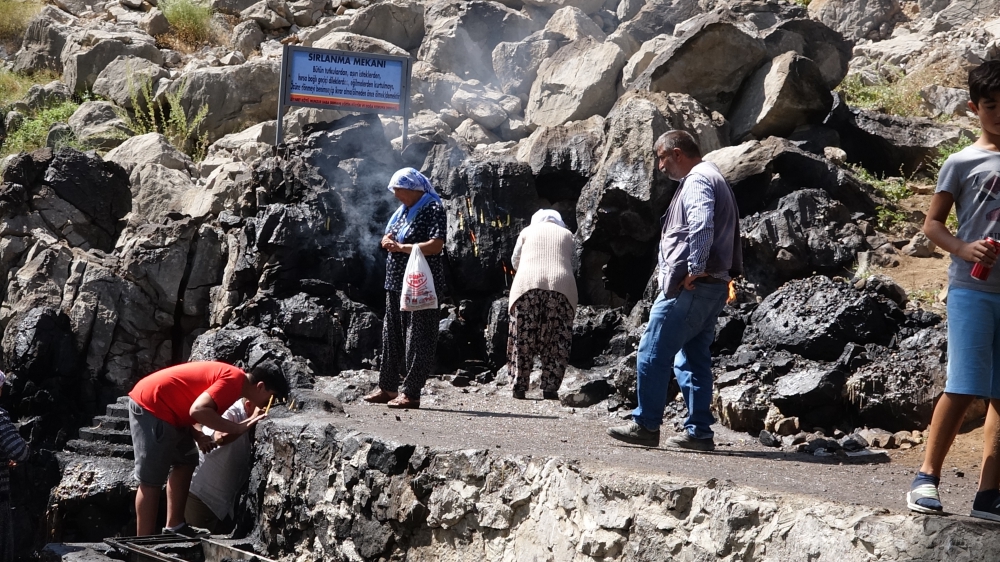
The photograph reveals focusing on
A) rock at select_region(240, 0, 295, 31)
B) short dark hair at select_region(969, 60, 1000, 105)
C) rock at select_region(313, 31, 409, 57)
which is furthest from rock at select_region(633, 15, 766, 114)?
rock at select_region(240, 0, 295, 31)

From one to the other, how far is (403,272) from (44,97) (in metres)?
14.2

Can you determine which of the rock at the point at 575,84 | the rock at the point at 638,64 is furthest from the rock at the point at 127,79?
the rock at the point at 638,64

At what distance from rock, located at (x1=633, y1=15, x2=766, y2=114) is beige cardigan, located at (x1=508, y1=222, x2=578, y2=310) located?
4.59 metres

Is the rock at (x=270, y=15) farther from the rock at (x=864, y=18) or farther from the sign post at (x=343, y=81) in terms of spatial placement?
the rock at (x=864, y=18)

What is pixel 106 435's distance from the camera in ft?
27.7

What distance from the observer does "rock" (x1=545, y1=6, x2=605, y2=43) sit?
16219 millimetres

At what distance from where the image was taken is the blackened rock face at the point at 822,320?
6906 millimetres

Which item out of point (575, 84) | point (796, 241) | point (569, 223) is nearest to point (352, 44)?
point (575, 84)

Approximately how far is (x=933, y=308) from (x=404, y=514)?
4834mm

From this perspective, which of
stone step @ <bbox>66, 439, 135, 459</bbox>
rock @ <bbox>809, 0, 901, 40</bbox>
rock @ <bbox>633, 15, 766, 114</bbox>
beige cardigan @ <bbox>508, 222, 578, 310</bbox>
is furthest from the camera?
rock @ <bbox>809, 0, 901, 40</bbox>

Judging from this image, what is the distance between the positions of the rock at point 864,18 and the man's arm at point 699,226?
13.7 meters

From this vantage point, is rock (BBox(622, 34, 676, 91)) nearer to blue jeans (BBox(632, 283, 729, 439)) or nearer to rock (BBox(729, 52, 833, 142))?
rock (BBox(729, 52, 833, 142))

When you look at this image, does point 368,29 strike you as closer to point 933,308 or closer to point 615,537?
point 933,308

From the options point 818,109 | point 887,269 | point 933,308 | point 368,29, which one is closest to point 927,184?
point 818,109
